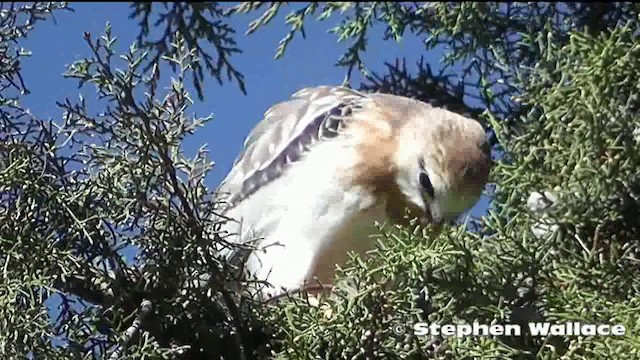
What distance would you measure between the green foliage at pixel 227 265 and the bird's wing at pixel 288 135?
53 centimetres

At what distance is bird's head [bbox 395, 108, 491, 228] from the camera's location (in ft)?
6.27

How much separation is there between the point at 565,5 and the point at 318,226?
1.59 ft

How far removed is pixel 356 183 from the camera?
6.32 feet

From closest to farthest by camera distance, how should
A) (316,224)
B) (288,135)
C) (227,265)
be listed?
(227,265) → (316,224) → (288,135)

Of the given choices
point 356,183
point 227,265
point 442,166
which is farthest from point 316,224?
point 227,265

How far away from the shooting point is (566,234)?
→ 4.77ft

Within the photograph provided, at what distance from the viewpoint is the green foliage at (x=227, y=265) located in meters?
1.31

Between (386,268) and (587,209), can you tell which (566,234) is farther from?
(386,268)

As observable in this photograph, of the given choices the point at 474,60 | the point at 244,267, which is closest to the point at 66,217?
the point at 244,267

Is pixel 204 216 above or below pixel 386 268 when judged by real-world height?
above

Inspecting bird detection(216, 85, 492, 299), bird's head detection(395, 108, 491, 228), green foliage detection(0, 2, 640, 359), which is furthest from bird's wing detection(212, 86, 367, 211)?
green foliage detection(0, 2, 640, 359)

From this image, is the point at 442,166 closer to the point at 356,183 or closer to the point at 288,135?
the point at 356,183

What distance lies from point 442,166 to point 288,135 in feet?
0.93

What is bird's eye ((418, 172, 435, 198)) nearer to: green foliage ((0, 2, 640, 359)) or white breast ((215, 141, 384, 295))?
white breast ((215, 141, 384, 295))
